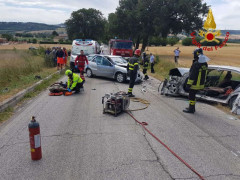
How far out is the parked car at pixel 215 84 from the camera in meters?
7.85

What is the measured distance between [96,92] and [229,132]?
19.5 ft

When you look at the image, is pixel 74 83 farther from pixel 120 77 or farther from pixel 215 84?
pixel 215 84

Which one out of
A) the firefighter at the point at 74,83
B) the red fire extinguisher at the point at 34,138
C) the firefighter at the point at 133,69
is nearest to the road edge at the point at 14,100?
the firefighter at the point at 74,83

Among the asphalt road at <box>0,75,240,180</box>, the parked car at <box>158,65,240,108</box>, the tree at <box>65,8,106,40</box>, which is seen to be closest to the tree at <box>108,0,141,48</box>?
the parked car at <box>158,65,240,108</box>

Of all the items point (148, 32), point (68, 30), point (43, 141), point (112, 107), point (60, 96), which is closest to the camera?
point (43, 141)

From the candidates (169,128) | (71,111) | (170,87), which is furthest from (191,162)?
(170,87)

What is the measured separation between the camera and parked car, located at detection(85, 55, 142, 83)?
41.8ft

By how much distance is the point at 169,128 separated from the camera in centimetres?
573

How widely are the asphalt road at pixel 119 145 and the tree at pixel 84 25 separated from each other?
71031 mm

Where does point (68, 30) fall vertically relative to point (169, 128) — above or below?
above

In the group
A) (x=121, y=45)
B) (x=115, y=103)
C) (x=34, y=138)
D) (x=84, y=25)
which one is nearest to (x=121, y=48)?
(x=121, y=45)

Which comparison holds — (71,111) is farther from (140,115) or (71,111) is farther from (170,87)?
(170,87)

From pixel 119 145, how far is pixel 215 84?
6.06 meters

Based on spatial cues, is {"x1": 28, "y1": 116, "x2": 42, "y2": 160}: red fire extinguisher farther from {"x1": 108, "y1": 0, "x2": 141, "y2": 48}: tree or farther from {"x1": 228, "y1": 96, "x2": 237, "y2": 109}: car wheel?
{"x1": 108, "y1": 0, "x2": 141, "y2": 48}: tree
